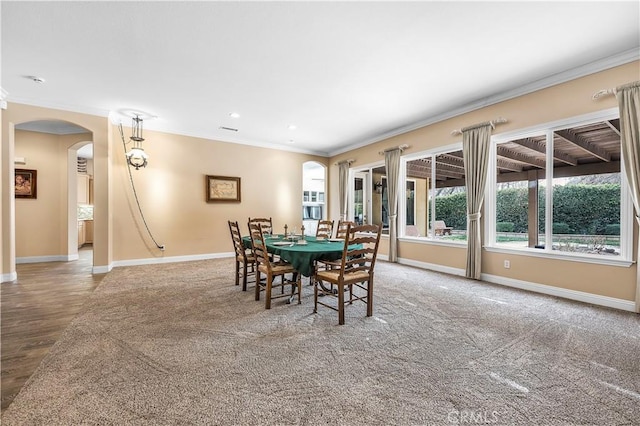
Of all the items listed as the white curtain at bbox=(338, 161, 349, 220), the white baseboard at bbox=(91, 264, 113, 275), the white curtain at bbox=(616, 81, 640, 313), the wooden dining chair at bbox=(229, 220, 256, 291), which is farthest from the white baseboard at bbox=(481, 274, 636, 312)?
the white baseboard at bbox=(91, 264, 113, 275)

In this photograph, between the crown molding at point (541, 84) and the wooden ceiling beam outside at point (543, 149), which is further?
the wooden ceiling beam outside at point (543, 149)

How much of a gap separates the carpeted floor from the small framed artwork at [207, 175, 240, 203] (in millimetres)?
3405

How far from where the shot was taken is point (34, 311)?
123 inches

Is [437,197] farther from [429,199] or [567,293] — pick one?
[567,293]

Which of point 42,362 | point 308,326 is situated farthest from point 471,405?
point 42,362

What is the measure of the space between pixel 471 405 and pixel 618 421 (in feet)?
2.46

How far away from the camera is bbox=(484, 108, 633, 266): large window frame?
323cm

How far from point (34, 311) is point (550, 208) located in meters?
6.56

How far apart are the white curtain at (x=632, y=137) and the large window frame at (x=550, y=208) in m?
0.13

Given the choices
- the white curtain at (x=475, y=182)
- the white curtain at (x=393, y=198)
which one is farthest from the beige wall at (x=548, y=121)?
the white curtain at (x=393, y=198)

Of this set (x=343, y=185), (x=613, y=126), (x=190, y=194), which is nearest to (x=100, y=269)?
(x=190, y=194)

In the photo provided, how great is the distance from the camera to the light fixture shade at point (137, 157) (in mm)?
5406

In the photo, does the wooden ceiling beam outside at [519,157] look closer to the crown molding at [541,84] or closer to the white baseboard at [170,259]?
the crown molding at [541,84]

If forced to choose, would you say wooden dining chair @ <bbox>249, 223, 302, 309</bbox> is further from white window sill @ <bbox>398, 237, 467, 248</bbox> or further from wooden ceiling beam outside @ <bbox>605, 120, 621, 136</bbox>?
wooden ceiling beam outside @ <bbox>605, 120, 621, 136</bbox>
